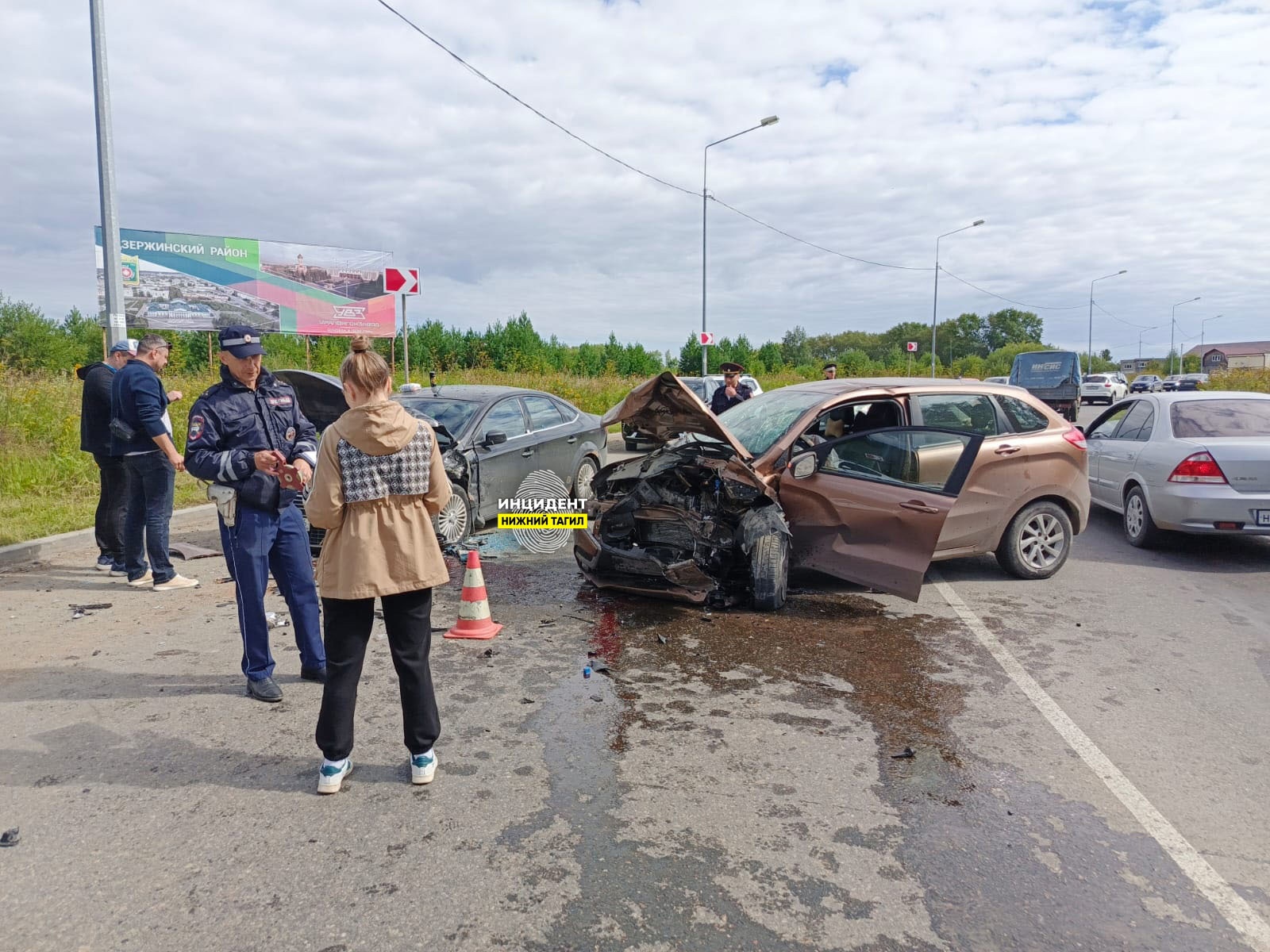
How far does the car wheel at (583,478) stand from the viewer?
33.4ft

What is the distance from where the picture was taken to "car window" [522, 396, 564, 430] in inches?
381

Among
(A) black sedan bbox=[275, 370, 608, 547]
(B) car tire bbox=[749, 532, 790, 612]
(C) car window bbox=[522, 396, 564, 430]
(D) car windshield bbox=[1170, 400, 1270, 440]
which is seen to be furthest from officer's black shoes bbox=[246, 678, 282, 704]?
(D) car windshield bbox=[1170, 400, 1270, 440]

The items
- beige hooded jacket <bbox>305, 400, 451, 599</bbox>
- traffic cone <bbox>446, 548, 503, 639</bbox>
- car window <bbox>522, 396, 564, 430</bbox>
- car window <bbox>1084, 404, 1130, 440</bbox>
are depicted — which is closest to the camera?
beige hooded jacket <bbox>305, 400, 451, 599</bbox>

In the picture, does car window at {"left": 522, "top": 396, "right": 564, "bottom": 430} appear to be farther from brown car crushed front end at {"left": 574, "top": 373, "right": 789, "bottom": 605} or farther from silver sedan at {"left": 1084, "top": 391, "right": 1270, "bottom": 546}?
silver sedan at {"left": 1084, "top": 391, "right": 1270, "bottom": 546}

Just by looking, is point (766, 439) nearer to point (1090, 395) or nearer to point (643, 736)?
point (643, 736)

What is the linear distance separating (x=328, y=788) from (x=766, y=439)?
4.32 meters

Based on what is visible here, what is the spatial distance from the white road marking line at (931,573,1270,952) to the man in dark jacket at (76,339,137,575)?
6.60 meters

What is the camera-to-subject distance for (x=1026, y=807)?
333 cm

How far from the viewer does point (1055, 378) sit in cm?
2700

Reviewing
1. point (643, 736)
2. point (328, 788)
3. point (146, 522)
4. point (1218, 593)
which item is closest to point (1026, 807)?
point (643, 736)

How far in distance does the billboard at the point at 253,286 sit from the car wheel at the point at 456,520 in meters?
18.0

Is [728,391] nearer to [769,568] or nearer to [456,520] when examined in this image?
[456,520]

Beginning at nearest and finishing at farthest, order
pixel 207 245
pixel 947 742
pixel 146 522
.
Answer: pixel 947 742
pixel 146 522
pixel 207 245

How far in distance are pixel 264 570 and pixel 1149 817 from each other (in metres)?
4.12
